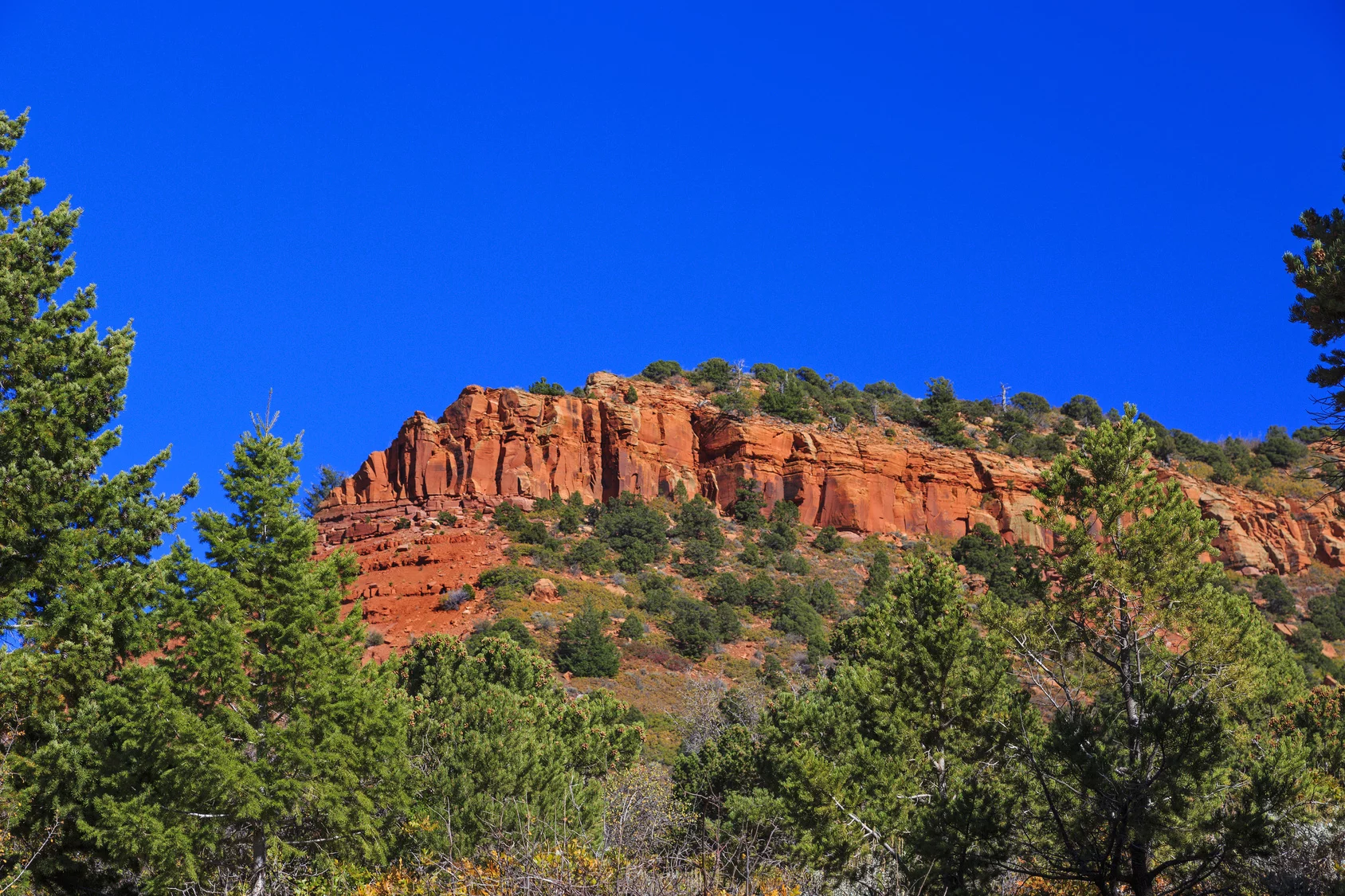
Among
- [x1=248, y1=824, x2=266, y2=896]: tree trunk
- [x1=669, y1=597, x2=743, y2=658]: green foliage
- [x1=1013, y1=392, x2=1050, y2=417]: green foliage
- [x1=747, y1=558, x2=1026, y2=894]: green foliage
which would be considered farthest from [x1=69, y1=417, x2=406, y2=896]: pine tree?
[x1=1013, y1=392, x2=1050, y2=417]: green foliage

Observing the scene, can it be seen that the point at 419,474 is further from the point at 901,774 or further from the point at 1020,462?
the point at 901,774

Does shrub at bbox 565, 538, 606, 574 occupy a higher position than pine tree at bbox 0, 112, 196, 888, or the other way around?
shrub at bbox 565, 538, 606, 574

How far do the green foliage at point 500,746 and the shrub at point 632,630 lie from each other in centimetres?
2034

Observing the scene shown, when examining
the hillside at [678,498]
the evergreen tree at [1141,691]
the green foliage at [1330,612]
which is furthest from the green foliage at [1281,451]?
the evergreen tree at [1141,691]

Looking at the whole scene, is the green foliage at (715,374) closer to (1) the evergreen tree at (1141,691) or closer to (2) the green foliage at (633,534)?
(2) the green foliage at (633,534)

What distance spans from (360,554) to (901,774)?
45665 millimetres

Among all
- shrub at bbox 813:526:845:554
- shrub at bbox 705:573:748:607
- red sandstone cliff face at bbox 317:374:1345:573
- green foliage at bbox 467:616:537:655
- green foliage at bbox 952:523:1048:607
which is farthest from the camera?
red sandstone cliff face at bbox 317:374:1345:573

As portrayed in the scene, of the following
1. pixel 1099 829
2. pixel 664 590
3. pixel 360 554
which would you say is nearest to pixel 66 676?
pixel 1099 829

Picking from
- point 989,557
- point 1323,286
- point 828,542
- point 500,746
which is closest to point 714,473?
point 828,542

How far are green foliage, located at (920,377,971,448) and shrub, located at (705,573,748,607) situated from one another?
27.9m

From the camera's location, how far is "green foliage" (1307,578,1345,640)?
59.3 meters

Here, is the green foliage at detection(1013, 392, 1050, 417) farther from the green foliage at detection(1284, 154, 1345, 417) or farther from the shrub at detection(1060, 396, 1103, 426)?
the green foliage at detection(1284, 154, 1345, 417)

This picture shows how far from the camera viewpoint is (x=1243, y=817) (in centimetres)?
1137

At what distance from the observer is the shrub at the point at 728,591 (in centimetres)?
5650
